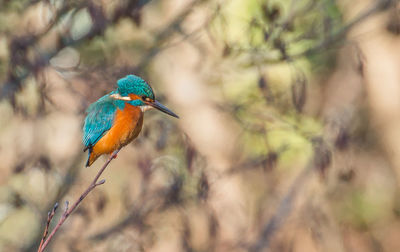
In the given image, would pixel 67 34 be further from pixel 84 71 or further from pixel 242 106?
pixel 242 106

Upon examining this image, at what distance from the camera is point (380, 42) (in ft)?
24.0

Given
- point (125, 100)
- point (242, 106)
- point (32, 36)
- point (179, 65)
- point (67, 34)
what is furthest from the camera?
point (179, 65)

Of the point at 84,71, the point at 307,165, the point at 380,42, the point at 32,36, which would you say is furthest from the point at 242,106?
the point at 380,42

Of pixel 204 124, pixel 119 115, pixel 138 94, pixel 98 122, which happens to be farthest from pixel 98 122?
pixel 204 124

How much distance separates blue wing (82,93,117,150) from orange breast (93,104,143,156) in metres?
0.02

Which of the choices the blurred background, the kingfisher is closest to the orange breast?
the kingfisher

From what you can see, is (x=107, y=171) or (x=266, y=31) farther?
(x=107, y=171)

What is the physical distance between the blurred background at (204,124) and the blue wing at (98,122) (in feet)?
3.86

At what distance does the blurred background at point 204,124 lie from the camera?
3416 mm

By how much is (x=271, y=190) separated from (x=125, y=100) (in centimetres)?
561

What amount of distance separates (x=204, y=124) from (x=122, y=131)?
199 inches

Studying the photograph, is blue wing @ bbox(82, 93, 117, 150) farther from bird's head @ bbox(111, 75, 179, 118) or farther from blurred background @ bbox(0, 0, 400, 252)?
blurred background @ bbox(0, 0, 400, 252)

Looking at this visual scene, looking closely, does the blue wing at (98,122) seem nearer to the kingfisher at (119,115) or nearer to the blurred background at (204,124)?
the kingfisher at (119,115)

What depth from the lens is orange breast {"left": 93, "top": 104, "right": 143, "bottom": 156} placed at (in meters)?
1.49
